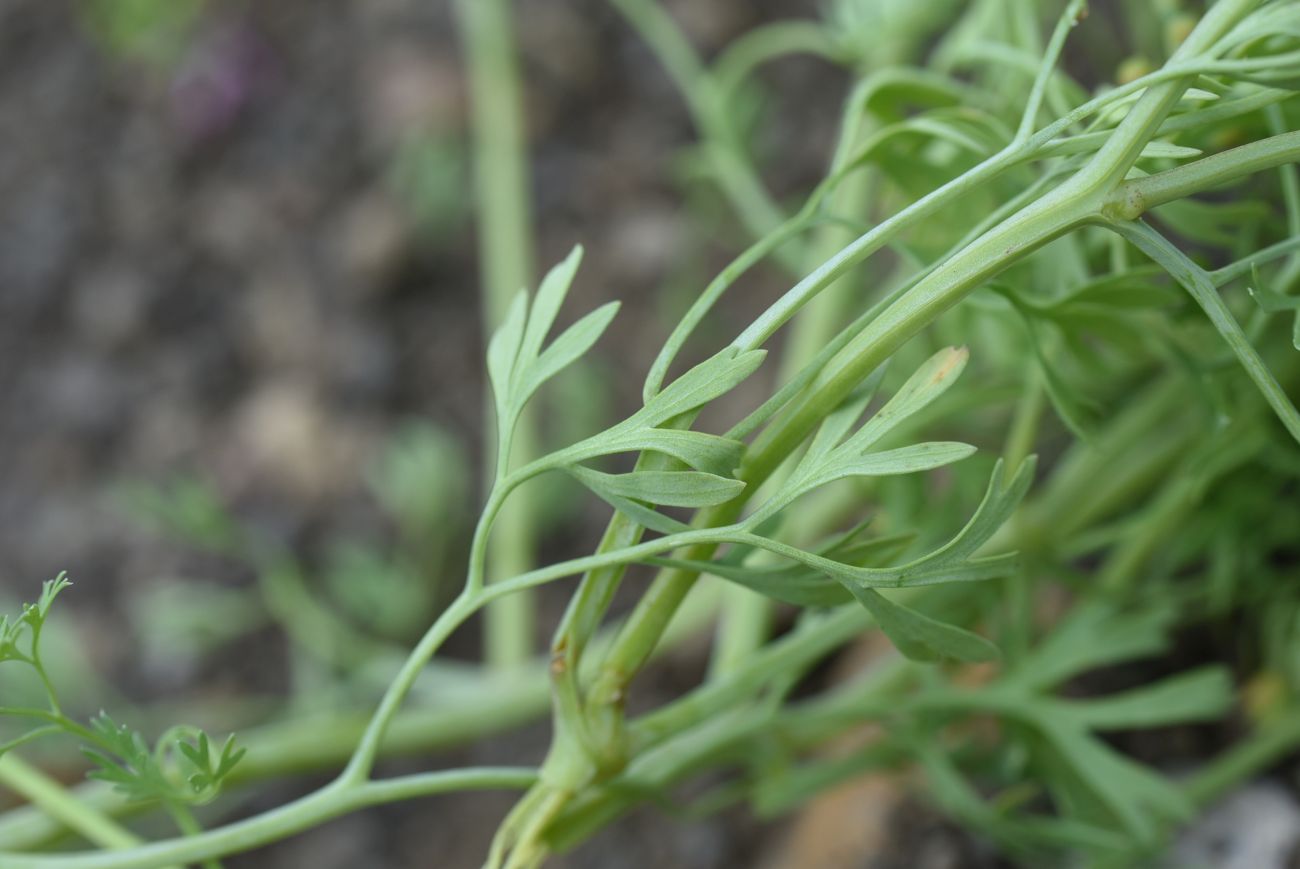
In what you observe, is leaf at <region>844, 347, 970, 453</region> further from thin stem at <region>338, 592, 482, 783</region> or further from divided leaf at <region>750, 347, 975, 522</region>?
thin stem at <region>338, 592, 482, 783</region>

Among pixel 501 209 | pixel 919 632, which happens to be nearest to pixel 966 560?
pixel 919 632

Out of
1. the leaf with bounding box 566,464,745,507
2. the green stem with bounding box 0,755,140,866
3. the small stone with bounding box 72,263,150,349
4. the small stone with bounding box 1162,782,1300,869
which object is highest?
the small stone with bounding box 72,263,150,349

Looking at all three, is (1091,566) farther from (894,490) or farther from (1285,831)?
(894,490)

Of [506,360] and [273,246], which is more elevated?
[273,246]

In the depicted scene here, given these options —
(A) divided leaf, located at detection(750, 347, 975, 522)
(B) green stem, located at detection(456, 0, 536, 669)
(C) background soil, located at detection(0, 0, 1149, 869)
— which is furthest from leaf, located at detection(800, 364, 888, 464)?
(C) background soil, located at detection(0, 0, 1149, 869)

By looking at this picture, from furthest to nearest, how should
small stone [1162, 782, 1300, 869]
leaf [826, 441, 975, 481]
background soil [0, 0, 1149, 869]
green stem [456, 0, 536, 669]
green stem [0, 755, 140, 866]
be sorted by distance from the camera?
1. background soil [0, 0, 1149, 869]
2. green stem [456, 0, 536, 669]
3. small stone [1162, 782, 1300, 869]
4. green stem [0, 755, 140, 866]
5. leaf [826, 441, 975, 481]

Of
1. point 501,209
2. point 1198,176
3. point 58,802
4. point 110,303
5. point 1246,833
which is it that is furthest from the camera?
point 110,303

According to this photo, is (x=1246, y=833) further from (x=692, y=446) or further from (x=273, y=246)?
(x=273, y=246)

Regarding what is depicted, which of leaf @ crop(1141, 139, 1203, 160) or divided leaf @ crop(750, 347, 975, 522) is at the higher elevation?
leaf @ crop(1141, 139, 1203, 160)
